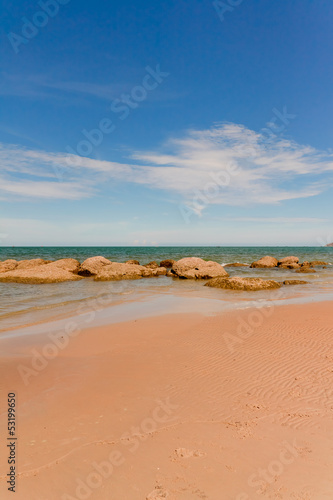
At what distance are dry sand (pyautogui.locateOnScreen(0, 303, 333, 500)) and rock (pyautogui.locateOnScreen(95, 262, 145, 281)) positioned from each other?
15.3 metres

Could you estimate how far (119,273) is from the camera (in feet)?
80.7

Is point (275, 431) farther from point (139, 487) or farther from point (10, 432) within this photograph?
point (10, 432)

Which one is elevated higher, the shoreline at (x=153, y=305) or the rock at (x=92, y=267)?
the rock at (x=92, y=267)

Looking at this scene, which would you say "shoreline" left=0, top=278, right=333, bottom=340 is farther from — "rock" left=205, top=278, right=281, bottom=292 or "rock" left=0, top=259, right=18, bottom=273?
"rock" left=0, top=259, right=18, bottom=273

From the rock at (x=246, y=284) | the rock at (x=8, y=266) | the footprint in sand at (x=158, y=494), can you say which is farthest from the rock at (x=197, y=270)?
the footprint in sand at (x=158, y=494)

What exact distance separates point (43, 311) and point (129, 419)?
372 inches

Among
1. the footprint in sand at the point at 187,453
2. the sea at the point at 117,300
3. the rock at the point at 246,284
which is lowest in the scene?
the sea at the point at 117,300

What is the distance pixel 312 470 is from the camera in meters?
3.59

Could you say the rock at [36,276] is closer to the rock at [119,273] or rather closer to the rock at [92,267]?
the rock at [119,273]

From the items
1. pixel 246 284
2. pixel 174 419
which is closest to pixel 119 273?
pixel 246 284

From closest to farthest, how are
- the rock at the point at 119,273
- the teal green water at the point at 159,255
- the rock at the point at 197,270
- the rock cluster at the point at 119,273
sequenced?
1. the rock cluster at the point at 119,273
2. the rock at the point at 119,273
3. the rock at the point at 197,270
4. the teal green water at the point at 159,255

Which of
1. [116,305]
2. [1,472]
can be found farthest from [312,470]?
[116,305]

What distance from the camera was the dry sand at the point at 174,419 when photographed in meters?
3.47

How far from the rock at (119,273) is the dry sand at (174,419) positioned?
15285mm
